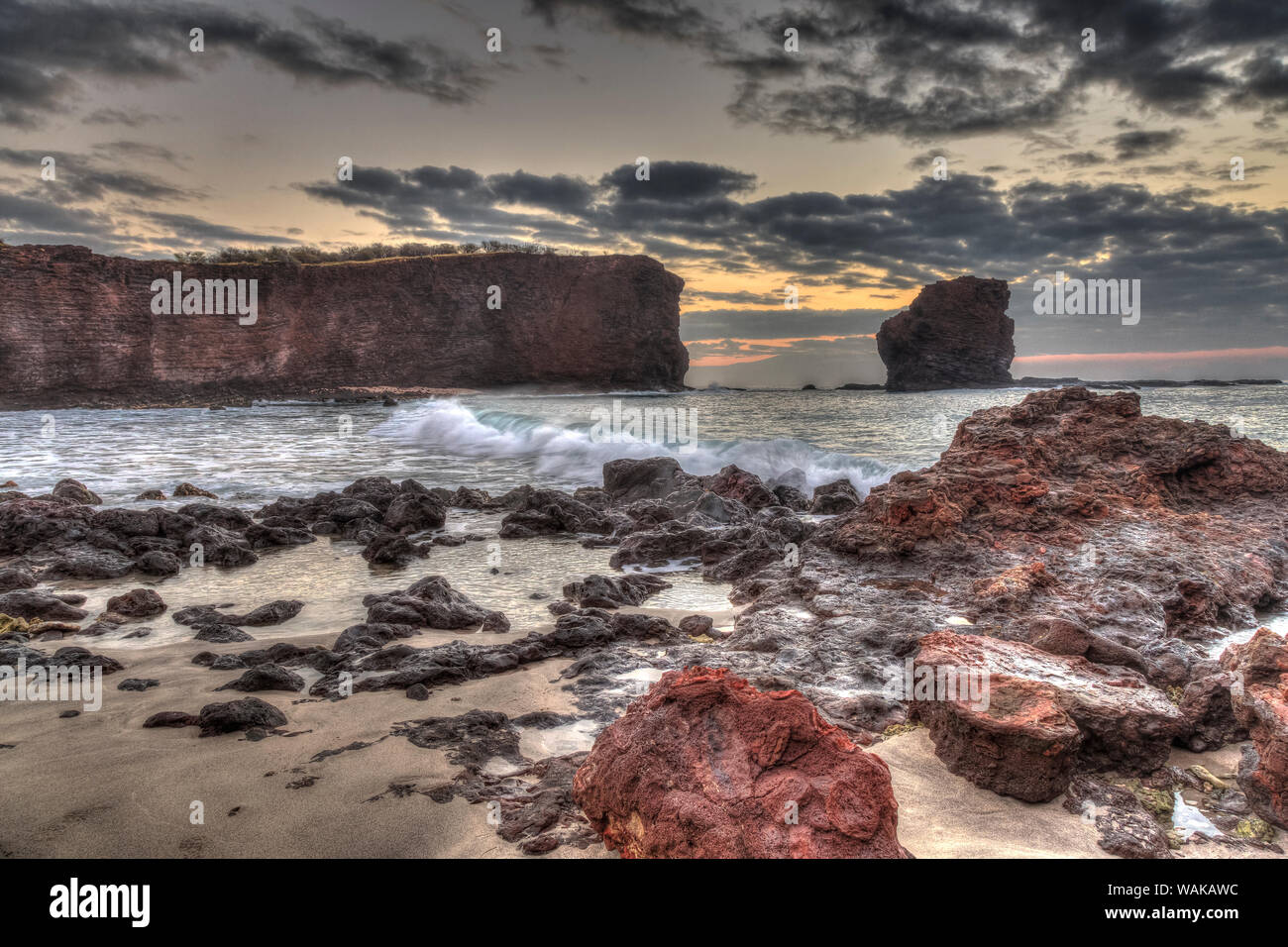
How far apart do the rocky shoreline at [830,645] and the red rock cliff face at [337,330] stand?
4637cm

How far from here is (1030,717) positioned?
2.60 meters

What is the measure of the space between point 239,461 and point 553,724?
14.4 meters

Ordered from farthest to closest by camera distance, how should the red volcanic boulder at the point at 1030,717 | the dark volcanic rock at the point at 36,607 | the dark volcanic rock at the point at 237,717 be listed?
the dark volcanic rock at the point at 36,607, the dark volcanic rock at the point at 237,717, the red volcanic boulder at the point at 1030,717

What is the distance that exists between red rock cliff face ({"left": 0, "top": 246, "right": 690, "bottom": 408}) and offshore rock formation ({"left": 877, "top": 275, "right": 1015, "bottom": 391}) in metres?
29.2

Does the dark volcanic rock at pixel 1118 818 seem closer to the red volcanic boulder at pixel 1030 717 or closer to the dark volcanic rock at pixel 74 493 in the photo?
the red volcanic boulder at pixel 1030 717

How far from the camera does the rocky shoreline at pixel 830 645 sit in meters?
2.28

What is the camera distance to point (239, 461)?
15.0m

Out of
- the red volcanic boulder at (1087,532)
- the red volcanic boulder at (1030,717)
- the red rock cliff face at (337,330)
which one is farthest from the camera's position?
the red rock cliff face at (337,330)

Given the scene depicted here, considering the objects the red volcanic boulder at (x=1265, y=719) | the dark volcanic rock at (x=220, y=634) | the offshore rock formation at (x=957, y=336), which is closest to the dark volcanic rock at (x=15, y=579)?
the dark volcanic rock at (x=220, y=634)

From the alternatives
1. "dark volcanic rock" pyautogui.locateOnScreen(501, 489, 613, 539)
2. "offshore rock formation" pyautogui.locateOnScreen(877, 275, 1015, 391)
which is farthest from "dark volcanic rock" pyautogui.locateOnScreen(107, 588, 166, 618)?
"offshore rock formation" pyautogui.locateOnScreen(877, 275, 1015, 391)

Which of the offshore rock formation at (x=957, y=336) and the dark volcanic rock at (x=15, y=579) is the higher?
the offshore rock formation at (x=957, y=336)

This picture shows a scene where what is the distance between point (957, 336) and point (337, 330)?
62.2 metres

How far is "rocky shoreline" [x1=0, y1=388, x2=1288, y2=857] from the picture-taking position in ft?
7.49

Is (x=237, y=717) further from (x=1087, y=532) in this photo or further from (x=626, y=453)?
(x=626, y=453)
